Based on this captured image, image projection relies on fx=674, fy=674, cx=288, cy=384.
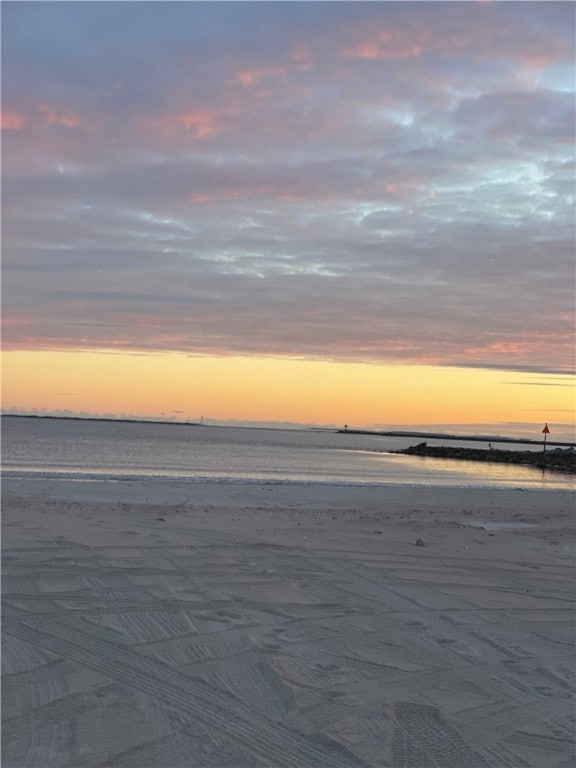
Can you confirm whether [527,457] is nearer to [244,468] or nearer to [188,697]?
[244,468]

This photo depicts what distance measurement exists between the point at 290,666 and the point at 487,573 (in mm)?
4210

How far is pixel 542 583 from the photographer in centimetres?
768

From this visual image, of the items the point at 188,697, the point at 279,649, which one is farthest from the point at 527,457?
the point at 188,697

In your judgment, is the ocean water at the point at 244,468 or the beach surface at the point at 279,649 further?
the ocean water at the point at 244,468

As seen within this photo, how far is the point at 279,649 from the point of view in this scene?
4965mm

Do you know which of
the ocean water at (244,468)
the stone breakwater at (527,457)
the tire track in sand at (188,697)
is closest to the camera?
the tire track in sand at (188,697)

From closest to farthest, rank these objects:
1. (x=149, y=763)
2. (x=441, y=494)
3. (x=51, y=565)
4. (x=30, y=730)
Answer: (x=149, y=763) < (x=30, y=730) < (x=51, y=565) < (x=441, y=494)

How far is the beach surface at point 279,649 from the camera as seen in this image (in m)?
3.62

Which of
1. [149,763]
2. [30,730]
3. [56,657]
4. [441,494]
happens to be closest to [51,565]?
[56,657]

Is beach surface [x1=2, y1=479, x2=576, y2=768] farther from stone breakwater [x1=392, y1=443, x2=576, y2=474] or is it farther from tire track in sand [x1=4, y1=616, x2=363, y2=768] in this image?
stone breakwater [x1=392, y1=443, x2=576, y2=474]

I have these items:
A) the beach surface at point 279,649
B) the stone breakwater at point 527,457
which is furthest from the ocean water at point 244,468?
the beach surface at point 279,649

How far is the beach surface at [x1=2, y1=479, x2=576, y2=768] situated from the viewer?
3623 mm

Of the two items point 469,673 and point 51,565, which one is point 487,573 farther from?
point 51,565

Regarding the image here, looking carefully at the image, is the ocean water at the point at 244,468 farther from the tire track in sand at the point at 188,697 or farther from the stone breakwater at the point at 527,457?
the tire track in sand at the point at 188,697
